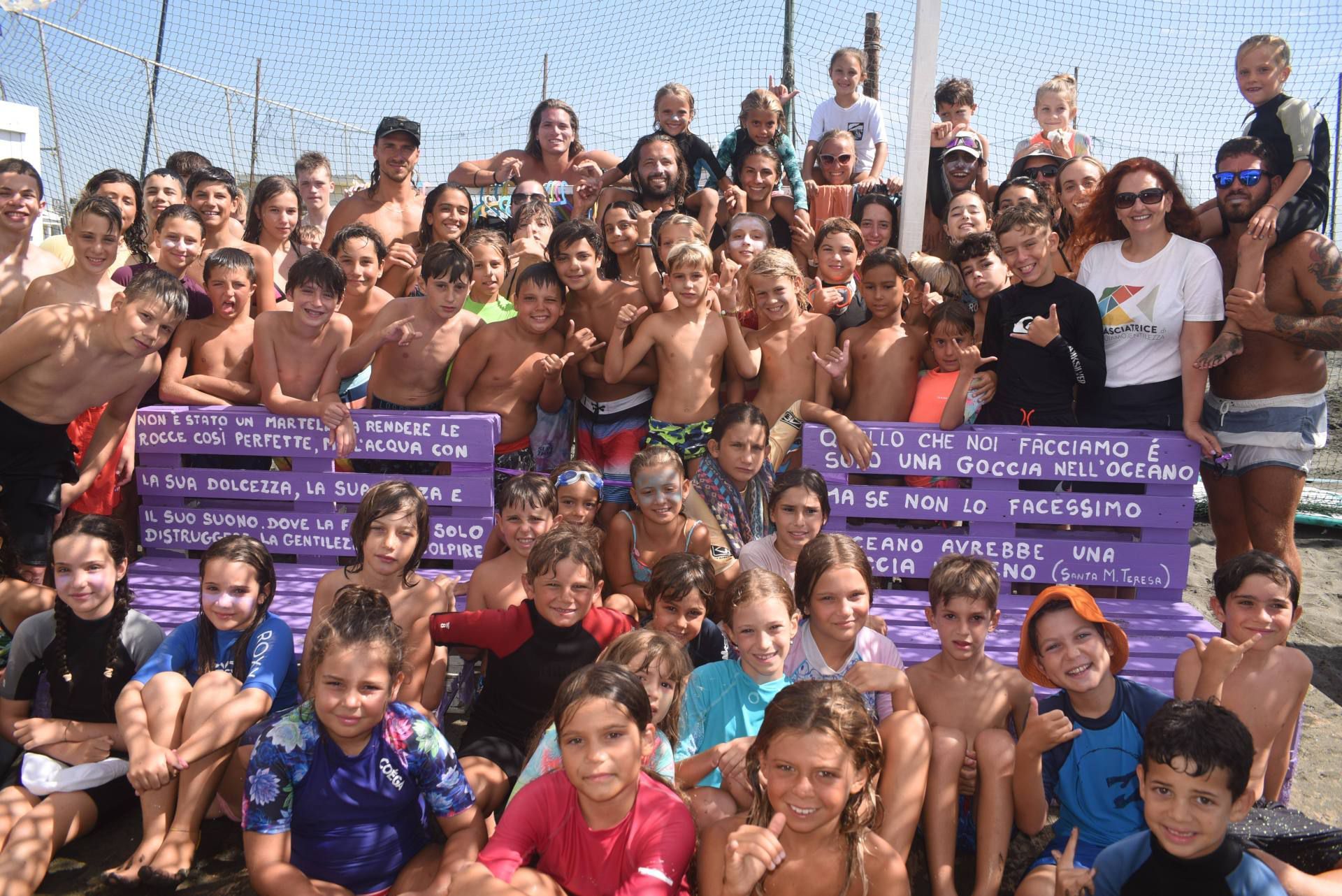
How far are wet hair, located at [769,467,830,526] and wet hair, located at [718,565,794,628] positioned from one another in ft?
1.93

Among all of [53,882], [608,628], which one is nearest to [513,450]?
[608,628]

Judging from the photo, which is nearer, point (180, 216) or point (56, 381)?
point (56, 381)

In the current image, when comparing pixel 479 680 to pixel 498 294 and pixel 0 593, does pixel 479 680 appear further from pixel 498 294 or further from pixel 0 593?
pixel 498 294

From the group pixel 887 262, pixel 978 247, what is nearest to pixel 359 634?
pixel 887 262

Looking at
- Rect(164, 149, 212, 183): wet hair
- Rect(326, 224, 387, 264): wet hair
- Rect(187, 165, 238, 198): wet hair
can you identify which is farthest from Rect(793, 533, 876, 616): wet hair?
Rect(164, 149, 212, 183): wet hair

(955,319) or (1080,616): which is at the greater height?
(955,319)

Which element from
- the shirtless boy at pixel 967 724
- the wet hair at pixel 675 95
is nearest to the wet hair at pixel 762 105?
the wet hair at pixel 675 95

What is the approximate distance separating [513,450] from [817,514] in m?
1.64

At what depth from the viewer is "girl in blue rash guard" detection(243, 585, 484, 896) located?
8.84 feet

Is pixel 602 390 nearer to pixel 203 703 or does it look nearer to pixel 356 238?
pixel 356 238

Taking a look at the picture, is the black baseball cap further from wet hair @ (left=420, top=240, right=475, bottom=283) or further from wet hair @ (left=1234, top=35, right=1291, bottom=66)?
wet hair @ (left=1234, top=35, right=1291, bottom=66)

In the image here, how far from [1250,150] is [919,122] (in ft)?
5.06

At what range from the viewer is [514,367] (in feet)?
15.3

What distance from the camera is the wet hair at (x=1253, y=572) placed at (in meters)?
3.08
